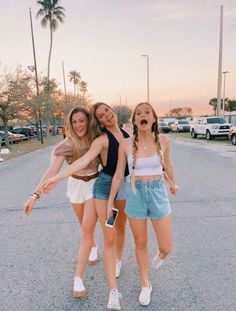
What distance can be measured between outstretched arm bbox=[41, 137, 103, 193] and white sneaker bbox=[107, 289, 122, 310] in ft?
3.50

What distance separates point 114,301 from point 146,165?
1.21 metres

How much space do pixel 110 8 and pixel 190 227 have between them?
14047 millimetres

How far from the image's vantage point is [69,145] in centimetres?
289

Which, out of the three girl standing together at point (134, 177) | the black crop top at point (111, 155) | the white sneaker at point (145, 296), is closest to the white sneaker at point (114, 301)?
the three girl standing together at point (134, 177)

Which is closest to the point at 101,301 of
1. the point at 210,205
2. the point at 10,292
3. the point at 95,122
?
the point at 10,292

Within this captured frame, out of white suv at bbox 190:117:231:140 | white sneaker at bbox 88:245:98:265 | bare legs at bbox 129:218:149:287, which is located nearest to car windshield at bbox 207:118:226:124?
white suv at bbox 190:117:231:140

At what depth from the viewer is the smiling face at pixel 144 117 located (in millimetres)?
2693

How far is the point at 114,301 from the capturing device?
271cm

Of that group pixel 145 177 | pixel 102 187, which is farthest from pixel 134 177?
pixel 102 187

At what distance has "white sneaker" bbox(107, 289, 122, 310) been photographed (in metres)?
2.69

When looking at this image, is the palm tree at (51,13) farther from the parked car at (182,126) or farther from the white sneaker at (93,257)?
the white sneaker at (93,257)

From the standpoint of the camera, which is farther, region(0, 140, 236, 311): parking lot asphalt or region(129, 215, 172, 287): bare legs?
region(0, 140, 236, 311): parking lot asphalt

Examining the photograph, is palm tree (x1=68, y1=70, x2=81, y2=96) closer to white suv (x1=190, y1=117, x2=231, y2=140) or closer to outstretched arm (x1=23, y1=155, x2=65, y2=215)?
white suv (x1=190, y1=117, x2=231, y2=140)

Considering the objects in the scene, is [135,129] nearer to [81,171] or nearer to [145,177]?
[145,177]
